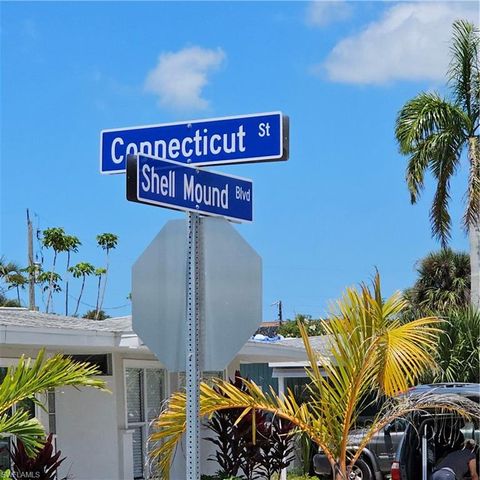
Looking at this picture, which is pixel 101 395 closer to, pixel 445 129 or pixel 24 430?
pixel 24 430

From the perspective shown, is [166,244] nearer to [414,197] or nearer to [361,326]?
[361,326]

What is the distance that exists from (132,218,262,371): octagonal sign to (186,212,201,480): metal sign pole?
33mm

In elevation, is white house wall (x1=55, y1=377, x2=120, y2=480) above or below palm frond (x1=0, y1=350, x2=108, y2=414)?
below

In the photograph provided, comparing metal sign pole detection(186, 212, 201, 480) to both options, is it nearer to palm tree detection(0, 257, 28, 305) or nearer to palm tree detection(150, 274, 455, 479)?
palm tree detection(150, 274, 455, 479)

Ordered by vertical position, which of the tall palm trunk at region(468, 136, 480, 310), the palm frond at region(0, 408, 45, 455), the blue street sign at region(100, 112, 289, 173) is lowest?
the palm frond at region(0, 408, 45, 455)

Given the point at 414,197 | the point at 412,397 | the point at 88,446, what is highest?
the point at 414,197

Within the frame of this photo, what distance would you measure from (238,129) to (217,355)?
1.20 m

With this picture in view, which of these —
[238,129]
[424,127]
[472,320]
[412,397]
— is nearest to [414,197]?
[424,127]

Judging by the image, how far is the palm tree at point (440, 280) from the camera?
29.8 m

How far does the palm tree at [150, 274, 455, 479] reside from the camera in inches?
299

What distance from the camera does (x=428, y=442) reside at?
1166 centimetres

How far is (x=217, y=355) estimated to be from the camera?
Result: 4.69m

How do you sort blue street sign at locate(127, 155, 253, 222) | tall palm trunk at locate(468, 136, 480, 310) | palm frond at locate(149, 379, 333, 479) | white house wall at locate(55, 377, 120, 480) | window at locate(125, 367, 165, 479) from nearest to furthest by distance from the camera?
1. blue street sign at locate(127, 155, 253, 222)
2. palm frond at locate(149, 379, 333, 479)
3. white house wall at locate(55, 377, 120, 480)
4. window at locate(125, 367, 165, 479)
5. tall palm trunk at locate(468, 136, 480, 310)

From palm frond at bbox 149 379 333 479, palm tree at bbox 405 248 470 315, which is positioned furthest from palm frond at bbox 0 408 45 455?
palm tree at bbox 405 248 470 315
